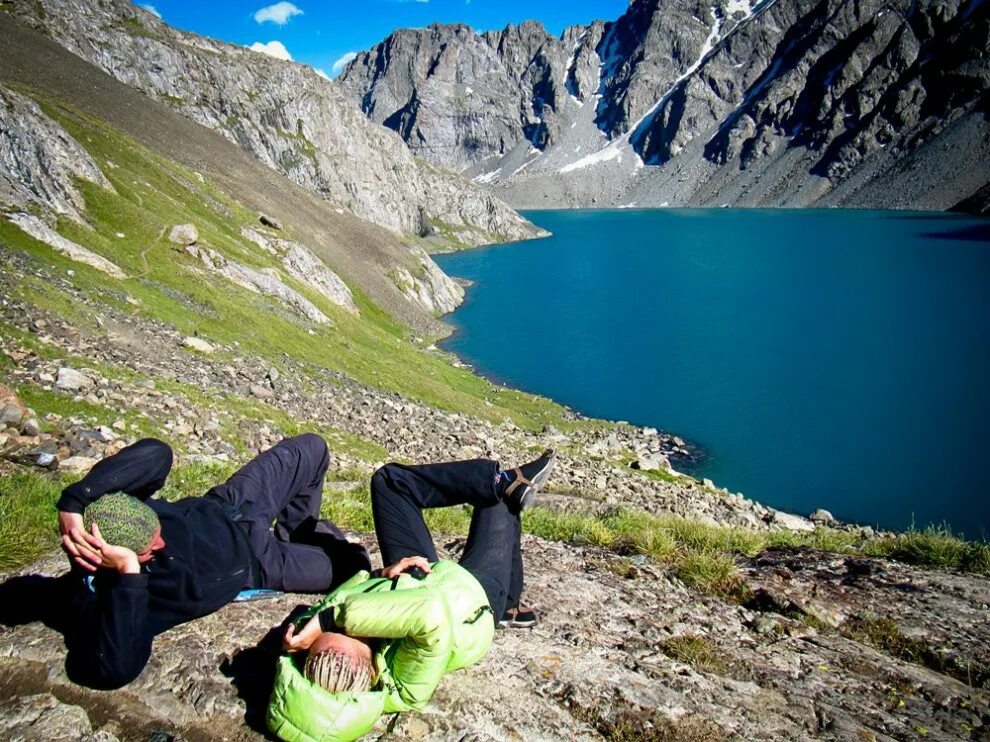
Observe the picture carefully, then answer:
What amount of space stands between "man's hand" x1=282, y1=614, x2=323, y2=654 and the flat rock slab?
84 cm

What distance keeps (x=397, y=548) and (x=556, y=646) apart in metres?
1.87

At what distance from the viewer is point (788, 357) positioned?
54125 mm

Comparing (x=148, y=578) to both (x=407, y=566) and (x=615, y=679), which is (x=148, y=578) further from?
(x=615, y=679)

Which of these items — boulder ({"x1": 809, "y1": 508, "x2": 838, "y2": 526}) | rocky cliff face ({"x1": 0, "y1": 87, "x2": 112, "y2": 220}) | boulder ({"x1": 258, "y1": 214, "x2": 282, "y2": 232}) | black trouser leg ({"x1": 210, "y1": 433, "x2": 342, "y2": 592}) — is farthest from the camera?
boulder ({"x1": 258, "y1": 214, "x2": 282, "y2": 232})

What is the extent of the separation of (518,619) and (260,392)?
18.7 m

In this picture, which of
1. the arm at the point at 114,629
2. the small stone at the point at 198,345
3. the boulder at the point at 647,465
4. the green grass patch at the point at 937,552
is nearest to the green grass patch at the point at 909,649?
the green grass patch at the point at 937,552

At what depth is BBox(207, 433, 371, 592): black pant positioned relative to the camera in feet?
18.3

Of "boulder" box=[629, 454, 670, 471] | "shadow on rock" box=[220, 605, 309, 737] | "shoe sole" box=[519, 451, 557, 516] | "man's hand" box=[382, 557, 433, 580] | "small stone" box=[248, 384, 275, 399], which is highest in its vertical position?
"shoe sole" box=[519, 451, 557, 516]

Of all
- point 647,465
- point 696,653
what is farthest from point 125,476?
point 647,465

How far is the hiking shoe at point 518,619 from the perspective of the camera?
5.82 meters

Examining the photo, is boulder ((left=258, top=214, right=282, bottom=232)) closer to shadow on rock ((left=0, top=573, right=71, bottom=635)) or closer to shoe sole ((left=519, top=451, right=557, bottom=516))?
shadow on rock ((left=0, top=573, right=71, bottom=635))

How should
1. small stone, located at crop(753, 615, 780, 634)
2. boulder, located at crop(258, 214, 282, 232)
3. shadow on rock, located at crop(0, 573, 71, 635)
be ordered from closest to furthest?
1. shadow on rock, located at crop(0, 573, 71, 635)
2. small stone, located at crop(753, 615, 780, 634)
3. boulder, located at crop(258, 214, 282, 232)

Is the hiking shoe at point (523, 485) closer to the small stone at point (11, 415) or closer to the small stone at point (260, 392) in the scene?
the small stone at point (11, 415)

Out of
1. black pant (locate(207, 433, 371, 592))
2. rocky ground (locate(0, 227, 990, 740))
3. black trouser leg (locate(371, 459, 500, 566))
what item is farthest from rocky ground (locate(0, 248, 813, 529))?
black trouser leg (locate(371, 459, 500, 566))
